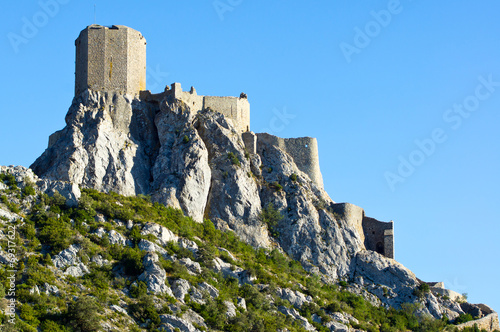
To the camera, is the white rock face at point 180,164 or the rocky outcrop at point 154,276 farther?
the white rock face at point 180,164

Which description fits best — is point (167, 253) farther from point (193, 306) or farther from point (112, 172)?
point (112, 172)

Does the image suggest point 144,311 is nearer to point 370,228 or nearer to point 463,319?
point 370,228

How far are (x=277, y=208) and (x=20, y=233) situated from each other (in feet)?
87.1

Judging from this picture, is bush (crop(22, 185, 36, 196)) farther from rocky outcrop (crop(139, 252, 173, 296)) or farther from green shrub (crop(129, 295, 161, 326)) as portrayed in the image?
green shrub (crop(129, 295, 161, 326))

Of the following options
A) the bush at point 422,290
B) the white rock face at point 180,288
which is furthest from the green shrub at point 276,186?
the white rock face at point 180,288

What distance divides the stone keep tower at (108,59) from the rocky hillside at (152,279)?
12825 mm

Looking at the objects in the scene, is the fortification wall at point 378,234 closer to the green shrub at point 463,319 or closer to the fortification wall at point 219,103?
the green shrub at point 463,319

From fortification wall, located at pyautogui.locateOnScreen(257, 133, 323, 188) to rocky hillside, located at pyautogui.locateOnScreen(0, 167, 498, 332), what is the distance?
885cm

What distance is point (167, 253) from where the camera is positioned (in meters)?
77.3

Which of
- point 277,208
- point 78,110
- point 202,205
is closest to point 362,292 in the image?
point 277,208

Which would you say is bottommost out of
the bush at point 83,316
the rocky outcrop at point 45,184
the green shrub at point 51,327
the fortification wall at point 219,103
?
the green shrub at point 51,327

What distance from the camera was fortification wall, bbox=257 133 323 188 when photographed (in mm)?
96188

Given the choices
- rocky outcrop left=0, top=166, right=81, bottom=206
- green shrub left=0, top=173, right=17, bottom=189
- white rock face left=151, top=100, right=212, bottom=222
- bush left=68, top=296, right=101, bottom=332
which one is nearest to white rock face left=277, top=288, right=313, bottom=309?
white rock face left=151, top=100, right=212, bottom=222

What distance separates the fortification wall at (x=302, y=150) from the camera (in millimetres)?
96188
